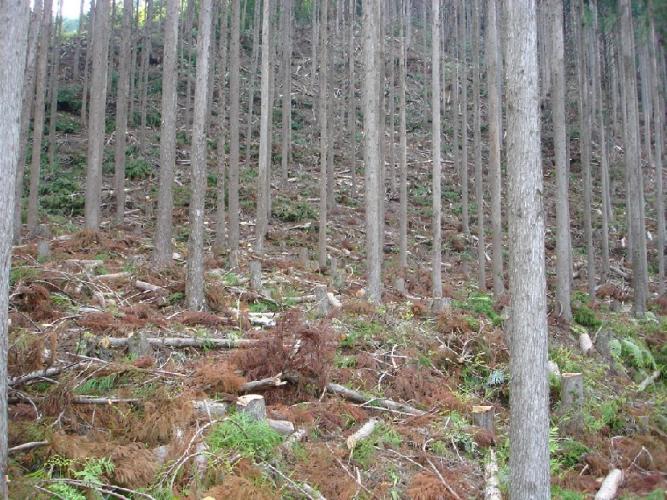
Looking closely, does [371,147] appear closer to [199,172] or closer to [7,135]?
[199,172]

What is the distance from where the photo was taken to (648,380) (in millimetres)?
10320

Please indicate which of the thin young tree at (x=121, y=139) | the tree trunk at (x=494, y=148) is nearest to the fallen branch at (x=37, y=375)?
the tree trunk at (x=494, y=148)

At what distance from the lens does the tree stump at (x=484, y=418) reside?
22.5 ft

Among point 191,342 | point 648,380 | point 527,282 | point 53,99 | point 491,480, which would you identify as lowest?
point 491,480

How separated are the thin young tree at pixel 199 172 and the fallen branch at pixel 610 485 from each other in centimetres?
617

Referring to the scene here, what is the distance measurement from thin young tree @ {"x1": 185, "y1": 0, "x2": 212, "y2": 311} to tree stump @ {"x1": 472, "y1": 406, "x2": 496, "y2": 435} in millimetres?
4638

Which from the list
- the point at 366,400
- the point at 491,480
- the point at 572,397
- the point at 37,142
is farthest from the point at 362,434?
the point at 37,142

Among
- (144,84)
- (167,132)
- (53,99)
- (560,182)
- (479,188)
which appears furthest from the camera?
(144,84)

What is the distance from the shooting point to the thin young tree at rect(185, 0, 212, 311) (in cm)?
921

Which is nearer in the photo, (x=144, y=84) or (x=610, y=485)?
(x=610, y=485)

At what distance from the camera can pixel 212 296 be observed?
Answer: 9414 millimetres

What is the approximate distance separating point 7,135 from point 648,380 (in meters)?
10.8

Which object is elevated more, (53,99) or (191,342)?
(53,99)

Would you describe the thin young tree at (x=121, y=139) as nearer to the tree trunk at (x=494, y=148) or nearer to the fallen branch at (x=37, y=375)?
the tree trunk at (x=494, y=148)
